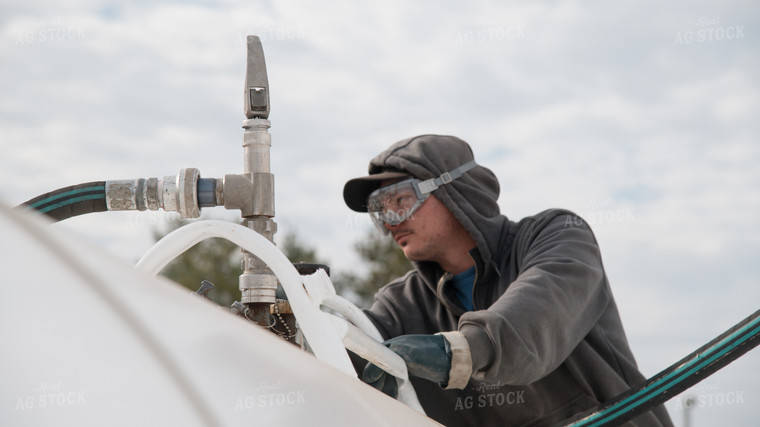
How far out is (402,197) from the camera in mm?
3367

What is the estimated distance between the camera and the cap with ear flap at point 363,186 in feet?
11.0

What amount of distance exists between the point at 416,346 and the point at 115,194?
1.00 meters

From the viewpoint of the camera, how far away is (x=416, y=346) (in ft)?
6.53

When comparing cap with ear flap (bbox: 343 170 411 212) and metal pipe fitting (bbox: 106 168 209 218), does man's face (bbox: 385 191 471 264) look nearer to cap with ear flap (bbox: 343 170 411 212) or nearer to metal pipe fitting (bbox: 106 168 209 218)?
cap with ear flap (bbox: 343 170 411 212)

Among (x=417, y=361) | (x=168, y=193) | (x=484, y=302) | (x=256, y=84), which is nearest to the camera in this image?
(x=417, y=361)

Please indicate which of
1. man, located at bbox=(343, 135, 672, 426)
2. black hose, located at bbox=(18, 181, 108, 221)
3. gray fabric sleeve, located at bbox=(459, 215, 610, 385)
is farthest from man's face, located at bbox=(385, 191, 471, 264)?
black hose, located at bbox=(18, 181, 108, 221)

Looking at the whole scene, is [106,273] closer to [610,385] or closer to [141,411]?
[141,411]

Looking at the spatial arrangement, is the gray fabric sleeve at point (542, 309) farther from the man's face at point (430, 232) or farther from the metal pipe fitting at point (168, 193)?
the metal pipe fitting at point (168, 193)

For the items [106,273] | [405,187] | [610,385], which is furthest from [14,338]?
[405,187]

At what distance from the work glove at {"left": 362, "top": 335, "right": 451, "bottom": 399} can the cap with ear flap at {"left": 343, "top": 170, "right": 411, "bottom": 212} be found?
1.33 meters

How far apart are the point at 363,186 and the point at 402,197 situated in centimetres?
18

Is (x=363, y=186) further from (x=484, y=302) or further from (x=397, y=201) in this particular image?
(x=484, y=302)

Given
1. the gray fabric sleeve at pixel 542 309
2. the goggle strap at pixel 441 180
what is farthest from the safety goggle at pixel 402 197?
the gray fabric sleeve at pixel 542 309

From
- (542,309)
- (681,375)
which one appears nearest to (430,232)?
(542,309)
